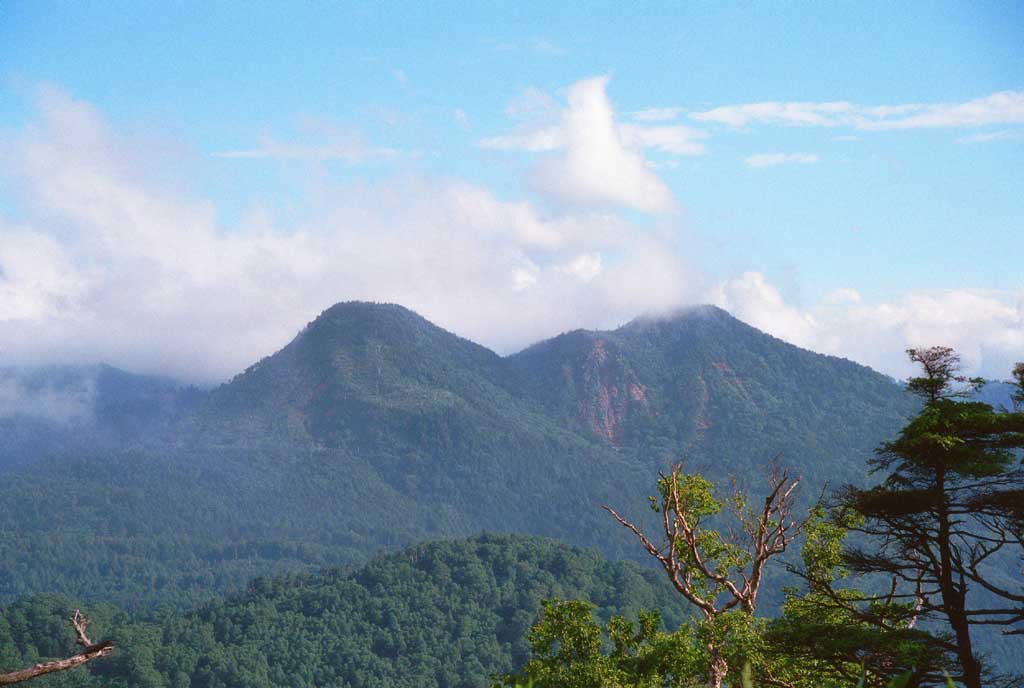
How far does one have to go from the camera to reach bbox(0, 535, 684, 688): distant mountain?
89000 mm

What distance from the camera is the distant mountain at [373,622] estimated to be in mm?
89000

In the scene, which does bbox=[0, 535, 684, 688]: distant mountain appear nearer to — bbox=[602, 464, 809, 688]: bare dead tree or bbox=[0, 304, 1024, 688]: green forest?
bbox=[0, 304, 1024, 688]: green forest

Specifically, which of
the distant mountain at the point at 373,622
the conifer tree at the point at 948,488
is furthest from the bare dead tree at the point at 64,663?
the distant mountain at the point at 373,622

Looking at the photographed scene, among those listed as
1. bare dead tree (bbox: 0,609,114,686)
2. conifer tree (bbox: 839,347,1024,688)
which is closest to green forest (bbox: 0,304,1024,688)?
conifer tree (bbox: 839,347,1024,688)

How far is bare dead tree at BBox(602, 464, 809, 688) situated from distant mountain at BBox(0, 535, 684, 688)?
77072mm

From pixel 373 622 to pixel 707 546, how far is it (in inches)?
3729

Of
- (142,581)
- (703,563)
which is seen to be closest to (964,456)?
(703,563)

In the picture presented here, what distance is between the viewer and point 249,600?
110 metres

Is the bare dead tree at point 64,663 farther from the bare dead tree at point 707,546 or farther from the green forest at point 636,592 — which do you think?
the bare dead tree at point 707,546

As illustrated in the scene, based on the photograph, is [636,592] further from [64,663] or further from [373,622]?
[64,663]

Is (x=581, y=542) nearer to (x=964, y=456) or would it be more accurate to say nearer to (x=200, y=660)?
(x=200, y=660)

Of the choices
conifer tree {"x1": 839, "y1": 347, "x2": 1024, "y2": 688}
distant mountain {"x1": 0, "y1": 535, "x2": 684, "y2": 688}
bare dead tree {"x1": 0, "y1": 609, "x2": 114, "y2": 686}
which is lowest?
distant mountain {"x1": 0, "y1": 535, "x2": 684, "y2": 688}

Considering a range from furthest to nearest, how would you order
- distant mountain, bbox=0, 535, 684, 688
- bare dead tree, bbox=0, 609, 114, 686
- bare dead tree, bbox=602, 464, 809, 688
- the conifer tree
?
distant mountain, bbox=0, 535, 684, 688, bare dead tree, bbox=602, 464, 809, 688, the conifer tree, bare dead tree, bbox=0, 609, 114, 686

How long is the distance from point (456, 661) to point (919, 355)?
9518 centimetres
